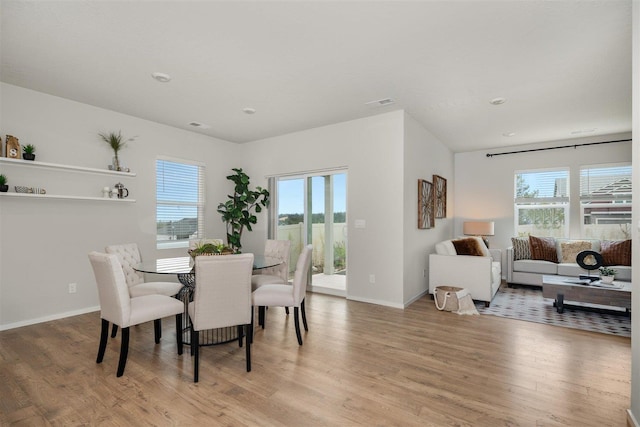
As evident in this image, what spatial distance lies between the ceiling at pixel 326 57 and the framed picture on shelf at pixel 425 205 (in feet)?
3.75

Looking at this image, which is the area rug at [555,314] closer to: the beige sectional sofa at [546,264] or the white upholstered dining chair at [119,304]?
the beige sectional sofa at [546,264]

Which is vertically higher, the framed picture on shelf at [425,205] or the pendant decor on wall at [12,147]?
the pendant decor on wall at [12,147]

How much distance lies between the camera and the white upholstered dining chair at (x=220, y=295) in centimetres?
240

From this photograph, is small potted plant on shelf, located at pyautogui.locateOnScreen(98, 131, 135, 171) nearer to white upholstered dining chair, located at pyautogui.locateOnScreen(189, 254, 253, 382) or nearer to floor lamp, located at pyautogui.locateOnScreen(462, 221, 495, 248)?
white upholstered dining chair, located at pyautogui.locateOnScreen(189, 254, 253, 382)

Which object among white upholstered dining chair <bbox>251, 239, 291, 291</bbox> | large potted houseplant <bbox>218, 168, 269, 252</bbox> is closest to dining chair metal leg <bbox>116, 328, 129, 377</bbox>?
white upholstered dining chair <bbox>251, 239, 291, 291</bbox>

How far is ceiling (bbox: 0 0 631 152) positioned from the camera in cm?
230

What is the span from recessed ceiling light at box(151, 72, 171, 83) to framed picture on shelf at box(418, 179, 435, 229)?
368 cm

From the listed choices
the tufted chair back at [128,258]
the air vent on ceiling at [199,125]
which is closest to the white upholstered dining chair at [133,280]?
the tufted chair back at [128,258]

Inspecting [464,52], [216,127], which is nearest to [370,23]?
[464,52]

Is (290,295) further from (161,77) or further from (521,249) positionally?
(521,249)

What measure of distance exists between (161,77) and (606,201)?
739 centimetres

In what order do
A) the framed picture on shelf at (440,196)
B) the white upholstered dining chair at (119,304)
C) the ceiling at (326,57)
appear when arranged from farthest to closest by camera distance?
1. the framed picture on shelf at (440,196)
2. the white upholstered dining chair at (119,304)
3. the ceiling at (326,57)

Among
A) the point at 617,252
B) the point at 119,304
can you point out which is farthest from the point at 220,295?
the point at 617,252

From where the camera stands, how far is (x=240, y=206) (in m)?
5.62
